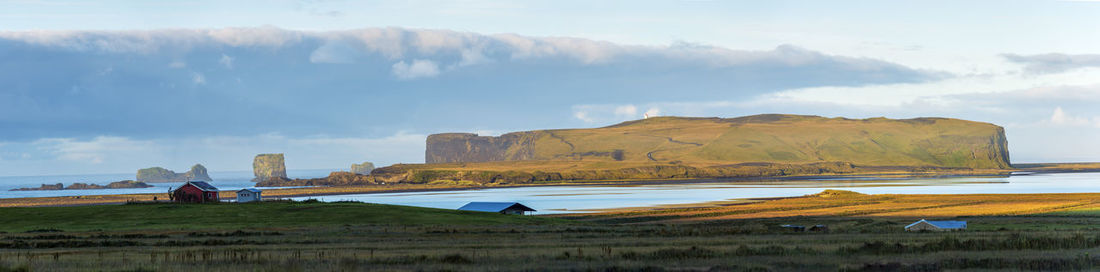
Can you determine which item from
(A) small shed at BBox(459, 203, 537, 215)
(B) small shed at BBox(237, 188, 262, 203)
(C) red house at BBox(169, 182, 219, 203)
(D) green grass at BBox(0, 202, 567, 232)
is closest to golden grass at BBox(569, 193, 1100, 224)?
(A) small shed at BBox(459, 203, 537, 215)

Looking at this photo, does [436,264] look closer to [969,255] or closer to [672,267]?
[672,267]

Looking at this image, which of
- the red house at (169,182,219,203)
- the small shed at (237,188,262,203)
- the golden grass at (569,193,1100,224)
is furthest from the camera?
the small shed at (237,188,262,203)

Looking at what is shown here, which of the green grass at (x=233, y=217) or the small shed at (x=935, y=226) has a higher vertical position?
the green grass at (x=233, y=217)

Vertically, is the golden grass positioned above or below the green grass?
below

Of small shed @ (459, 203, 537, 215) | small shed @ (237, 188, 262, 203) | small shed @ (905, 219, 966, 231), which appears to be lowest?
small shed @ (905, 219, 966, 231)

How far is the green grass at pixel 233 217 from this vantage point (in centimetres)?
6812

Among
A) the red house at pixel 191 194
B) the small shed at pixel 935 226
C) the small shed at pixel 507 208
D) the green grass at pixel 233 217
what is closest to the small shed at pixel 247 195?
the red house at pixel 191 194

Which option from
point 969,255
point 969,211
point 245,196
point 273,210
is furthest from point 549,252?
point 245,196

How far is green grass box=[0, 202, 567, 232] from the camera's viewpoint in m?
68.1

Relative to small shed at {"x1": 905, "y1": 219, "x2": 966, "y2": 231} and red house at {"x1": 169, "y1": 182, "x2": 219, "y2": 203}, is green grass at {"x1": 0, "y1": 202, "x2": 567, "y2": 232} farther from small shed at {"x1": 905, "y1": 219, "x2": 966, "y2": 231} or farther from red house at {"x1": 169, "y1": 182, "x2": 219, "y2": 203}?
small shed at {"x1": 905, "y1": 219, "x2": 966, "y2": 231}

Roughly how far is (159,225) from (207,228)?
7688 mm

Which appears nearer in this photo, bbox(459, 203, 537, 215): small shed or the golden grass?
the golden grass

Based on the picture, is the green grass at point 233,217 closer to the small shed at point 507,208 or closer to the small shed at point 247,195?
the small shed at point 507,208

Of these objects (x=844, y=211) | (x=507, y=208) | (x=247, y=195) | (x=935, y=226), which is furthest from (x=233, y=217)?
(x=844, y=211)
